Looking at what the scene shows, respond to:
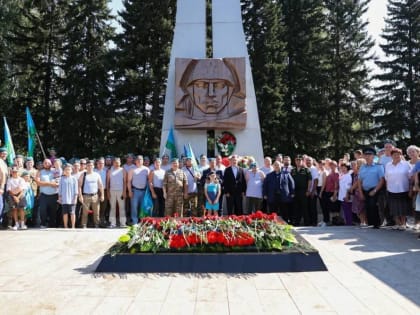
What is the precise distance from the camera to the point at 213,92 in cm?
1120

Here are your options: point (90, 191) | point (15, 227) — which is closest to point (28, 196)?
point (15, 227)

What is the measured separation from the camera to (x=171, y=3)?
19.4 metres

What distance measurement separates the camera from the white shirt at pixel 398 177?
20.1 ft

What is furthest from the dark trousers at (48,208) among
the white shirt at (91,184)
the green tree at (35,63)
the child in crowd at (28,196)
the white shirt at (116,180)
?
the green tree at (35,63)

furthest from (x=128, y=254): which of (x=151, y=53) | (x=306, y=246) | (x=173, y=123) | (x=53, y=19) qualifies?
(x=53, y=19)

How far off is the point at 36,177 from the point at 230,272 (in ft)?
15.6

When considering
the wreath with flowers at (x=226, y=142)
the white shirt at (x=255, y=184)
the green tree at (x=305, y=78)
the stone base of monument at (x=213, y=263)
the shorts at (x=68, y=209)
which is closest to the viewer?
the stone base of monument at (x=213, y=263)

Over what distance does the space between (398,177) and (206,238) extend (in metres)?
3.70

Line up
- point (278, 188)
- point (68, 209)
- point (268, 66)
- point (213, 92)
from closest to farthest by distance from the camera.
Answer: point (68, 209) → point (278, 188) → point (213, 92) → point (268, 66)

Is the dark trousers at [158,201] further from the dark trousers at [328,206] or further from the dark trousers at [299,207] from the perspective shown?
the dark trousers at [328,206]

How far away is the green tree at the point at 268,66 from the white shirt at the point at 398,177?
1258 cm

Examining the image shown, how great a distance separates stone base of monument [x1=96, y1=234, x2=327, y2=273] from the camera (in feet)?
13.1

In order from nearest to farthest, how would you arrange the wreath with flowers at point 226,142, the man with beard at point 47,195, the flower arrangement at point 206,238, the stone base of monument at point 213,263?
1. the stone base of monument at point 213,263
2. the flower arrangement at point 206,238
3. the man with beard at point 47,195
4. the wreath with flowers at point 226,142

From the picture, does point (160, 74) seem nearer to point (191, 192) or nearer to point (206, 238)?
point (191, 192)
